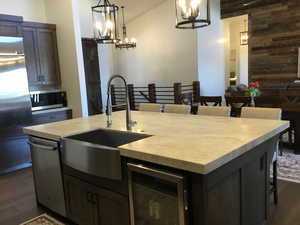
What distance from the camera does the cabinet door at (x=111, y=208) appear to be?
1.95 meters

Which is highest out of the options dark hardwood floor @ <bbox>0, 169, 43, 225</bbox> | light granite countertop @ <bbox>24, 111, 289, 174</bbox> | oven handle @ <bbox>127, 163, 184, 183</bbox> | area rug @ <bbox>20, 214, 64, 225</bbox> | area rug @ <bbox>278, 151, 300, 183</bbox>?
light granite countertop @ <bbox>24, 111, 289, 174</bbox>

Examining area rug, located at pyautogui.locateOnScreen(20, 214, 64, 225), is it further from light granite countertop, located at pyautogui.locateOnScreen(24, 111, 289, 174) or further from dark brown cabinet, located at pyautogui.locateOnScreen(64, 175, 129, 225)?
light granite countertop, located at pyautogui.locateOnScreen(24, 111, 289, 174)

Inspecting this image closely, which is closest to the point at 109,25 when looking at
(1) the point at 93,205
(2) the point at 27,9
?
(1) the point at 93,205

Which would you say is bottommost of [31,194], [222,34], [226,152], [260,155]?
[31,194]

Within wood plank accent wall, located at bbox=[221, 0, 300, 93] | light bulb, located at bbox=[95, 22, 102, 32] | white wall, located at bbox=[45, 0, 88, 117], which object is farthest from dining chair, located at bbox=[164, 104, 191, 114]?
wood plank accent wall, located at bbox=[221, 0, 300, 93]

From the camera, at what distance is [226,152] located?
5.27ft

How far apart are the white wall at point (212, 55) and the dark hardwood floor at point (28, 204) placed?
501cm

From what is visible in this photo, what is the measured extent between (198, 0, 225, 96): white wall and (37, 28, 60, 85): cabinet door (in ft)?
13.7

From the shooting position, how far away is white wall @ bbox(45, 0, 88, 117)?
15.6ft

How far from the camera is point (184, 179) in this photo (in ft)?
5.00

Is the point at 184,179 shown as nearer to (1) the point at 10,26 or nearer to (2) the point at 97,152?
(2) the point at 97,152

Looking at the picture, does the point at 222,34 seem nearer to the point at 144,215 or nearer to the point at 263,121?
the point at 263,121

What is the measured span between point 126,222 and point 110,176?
1.17 ft

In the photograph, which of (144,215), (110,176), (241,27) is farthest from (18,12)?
(241,27)
